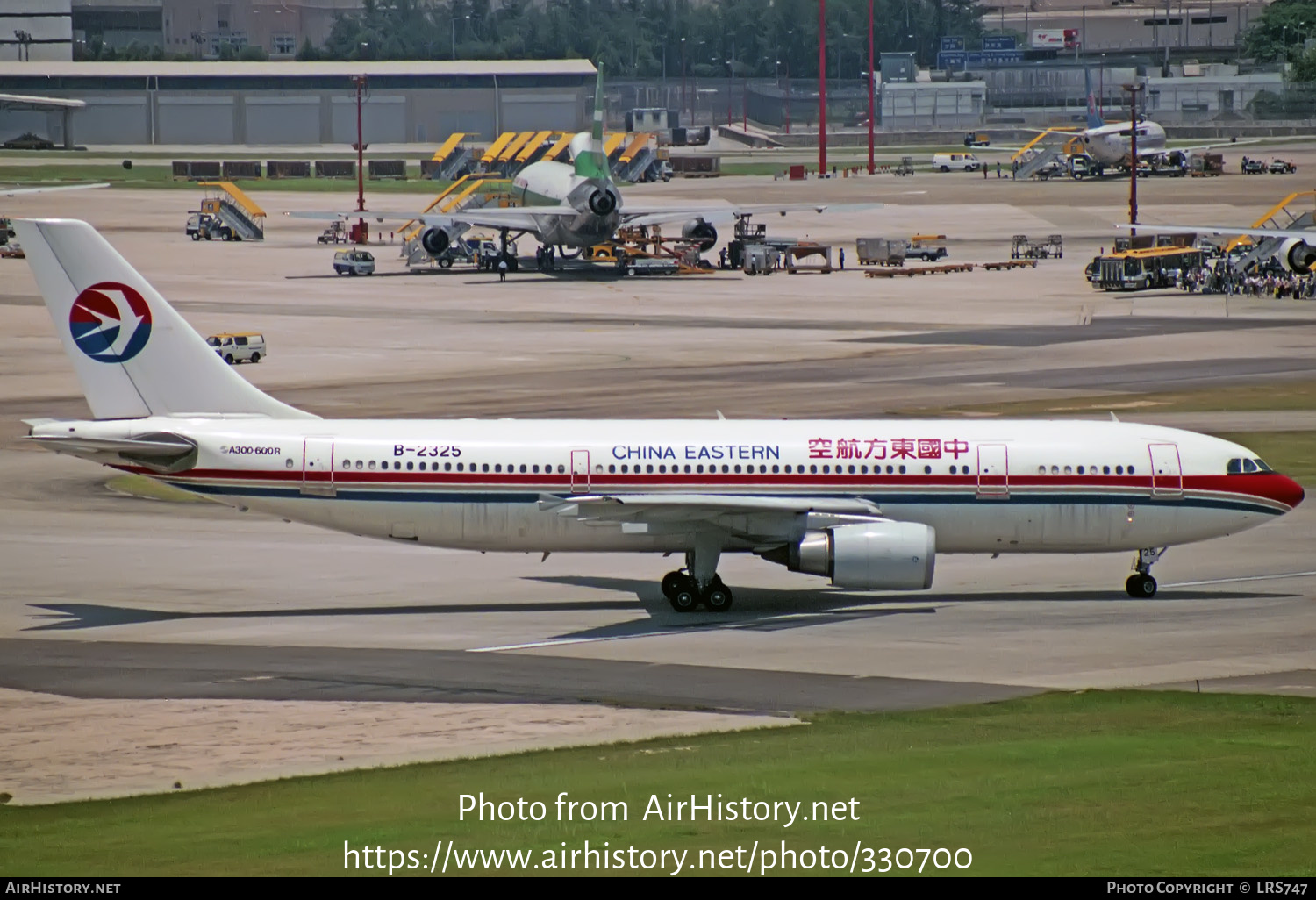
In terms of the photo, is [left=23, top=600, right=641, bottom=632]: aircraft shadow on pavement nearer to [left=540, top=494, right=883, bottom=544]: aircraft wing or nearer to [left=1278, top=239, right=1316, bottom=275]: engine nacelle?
[left=540, top=494, right=883, bottom=544]: aircraft wing

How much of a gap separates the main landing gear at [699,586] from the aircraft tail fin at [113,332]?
1170 cm

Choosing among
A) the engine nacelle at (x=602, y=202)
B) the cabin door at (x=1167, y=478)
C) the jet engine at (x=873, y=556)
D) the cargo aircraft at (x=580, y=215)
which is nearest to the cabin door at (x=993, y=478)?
the jet engine at (x=873, y=556)

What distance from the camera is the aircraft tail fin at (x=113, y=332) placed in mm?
44312

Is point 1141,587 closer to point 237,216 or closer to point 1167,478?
point 1167,478

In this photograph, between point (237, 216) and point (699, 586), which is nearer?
point (699, 586)

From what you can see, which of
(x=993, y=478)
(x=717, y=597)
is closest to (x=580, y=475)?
(x=717, y=597)

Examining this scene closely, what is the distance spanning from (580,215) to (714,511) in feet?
290

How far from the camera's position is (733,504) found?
4206cm

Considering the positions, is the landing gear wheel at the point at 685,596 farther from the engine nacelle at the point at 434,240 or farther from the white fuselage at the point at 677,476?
the engine nacelle at the point at 434,240

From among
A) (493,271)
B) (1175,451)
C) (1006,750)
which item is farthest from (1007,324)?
(1006,750)

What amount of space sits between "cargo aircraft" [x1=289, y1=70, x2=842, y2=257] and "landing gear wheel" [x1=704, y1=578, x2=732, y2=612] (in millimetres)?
81975

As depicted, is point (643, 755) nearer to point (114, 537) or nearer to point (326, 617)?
point (326, 617)

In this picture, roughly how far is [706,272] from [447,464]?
92.7m

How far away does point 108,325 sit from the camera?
44469 millimetres
